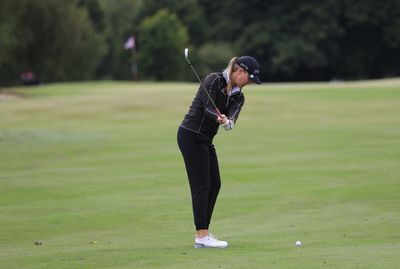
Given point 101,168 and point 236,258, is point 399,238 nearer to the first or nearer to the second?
point 236,258

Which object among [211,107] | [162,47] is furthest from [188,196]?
[162,47]

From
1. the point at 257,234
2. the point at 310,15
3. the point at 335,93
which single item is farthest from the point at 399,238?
the point at 310,15

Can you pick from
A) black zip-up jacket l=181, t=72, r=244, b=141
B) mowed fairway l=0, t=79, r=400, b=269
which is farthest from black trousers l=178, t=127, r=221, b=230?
mowed fairway l=0, t=79, r=400, b=269

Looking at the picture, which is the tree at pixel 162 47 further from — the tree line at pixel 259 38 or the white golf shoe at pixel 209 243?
the white golf shoe at pixel 209 243

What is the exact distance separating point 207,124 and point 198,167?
1.76 ft

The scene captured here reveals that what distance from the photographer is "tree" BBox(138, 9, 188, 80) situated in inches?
3415

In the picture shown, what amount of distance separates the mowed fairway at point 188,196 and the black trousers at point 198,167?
493mm

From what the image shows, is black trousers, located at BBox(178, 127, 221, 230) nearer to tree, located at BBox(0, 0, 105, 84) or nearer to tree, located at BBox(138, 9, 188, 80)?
tree, located at BBox(0, 0, 105, 84)

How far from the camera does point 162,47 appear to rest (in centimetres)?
8706

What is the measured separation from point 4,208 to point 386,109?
31.1 metres

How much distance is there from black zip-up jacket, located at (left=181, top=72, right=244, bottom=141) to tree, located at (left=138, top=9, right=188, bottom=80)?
75253 millimetres

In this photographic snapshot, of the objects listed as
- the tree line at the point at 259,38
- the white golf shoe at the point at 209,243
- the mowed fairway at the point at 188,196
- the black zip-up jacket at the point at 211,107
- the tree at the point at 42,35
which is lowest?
the tree line at the point at 259,38

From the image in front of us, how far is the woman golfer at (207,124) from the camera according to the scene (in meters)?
10.9

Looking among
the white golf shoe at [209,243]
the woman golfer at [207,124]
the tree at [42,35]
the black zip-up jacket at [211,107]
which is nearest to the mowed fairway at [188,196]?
the white golf shoe at [209,243]
